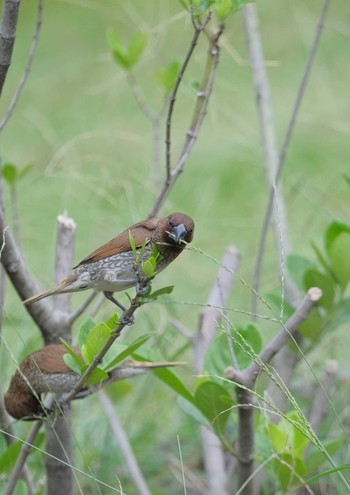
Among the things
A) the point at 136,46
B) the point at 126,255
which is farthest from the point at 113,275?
the point at 136,46

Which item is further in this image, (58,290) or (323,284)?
(323,284)

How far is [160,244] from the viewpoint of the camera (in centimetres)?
194

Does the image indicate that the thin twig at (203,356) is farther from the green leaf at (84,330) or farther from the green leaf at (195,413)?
the green leaf at (84,330)

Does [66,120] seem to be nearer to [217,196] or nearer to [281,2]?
[217,196]

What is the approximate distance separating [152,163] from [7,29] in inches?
149

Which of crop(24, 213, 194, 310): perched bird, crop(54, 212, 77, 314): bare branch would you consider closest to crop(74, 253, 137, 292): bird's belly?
crop(24, 213, 194, 310): perched bird

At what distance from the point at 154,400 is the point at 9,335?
0.69 meters

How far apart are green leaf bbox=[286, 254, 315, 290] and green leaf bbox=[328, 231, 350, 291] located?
5.7 inches

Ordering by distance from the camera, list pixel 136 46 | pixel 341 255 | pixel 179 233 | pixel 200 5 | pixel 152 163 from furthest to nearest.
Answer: pixel 152 163 → pixel 136 46 → pixel 341 255 → pixel 200 5 → pixel 179 233

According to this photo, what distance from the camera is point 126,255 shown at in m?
2.07

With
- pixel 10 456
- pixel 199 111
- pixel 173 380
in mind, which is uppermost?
pixel 199 111

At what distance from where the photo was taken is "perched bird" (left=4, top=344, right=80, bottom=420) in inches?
88.0

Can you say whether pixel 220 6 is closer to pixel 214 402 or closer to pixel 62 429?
pixel 214 402

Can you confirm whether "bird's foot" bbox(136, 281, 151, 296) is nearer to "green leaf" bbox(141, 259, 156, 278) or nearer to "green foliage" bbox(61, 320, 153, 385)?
"green leaf" bbox(141, 259, 156, 278)
